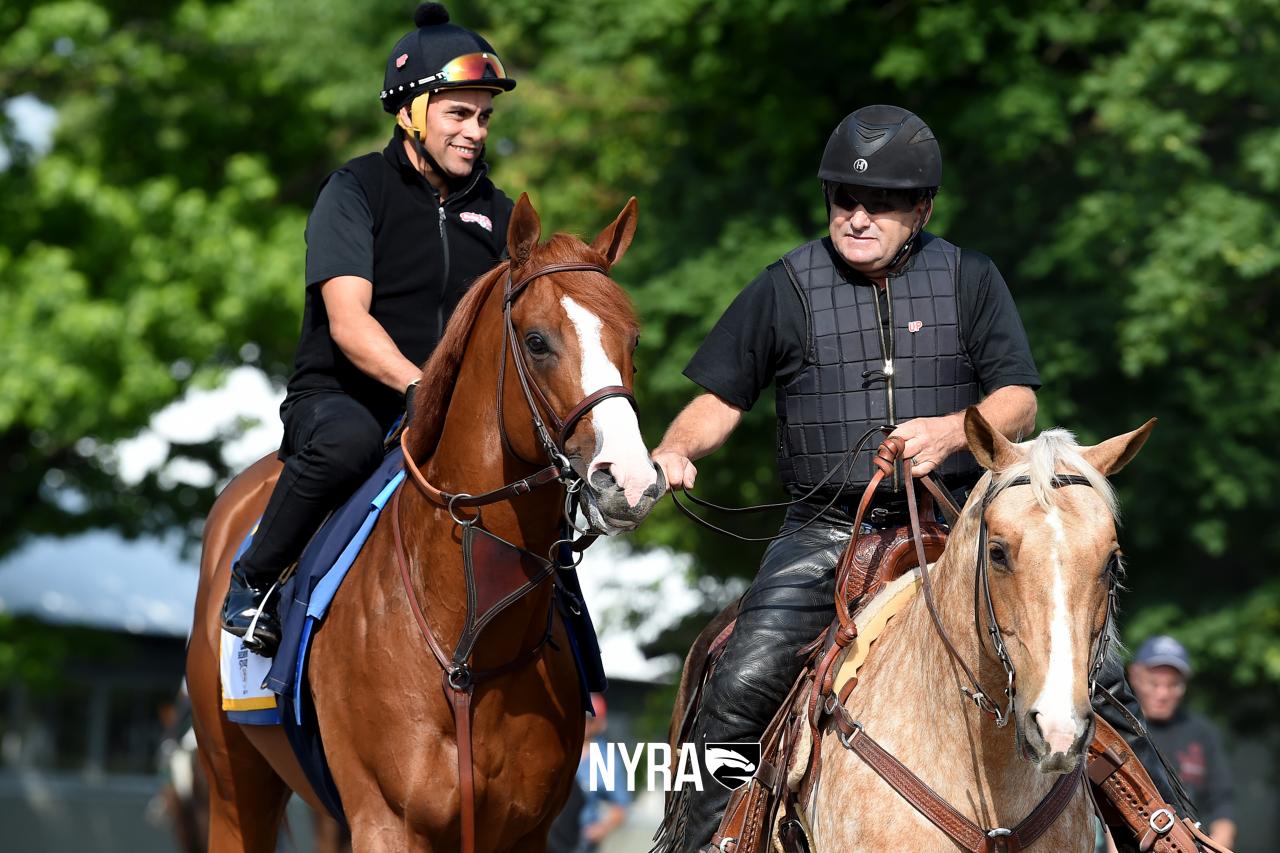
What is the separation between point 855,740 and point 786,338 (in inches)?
55.7

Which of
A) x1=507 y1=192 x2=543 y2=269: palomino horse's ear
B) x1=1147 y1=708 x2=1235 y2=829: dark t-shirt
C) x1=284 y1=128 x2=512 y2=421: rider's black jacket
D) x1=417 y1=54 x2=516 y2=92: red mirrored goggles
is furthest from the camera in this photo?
x1=1147 y1=708 x2=1235 y2=829: dark t-shirt

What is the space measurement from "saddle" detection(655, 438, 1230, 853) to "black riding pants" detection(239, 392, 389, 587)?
1626 millimetres

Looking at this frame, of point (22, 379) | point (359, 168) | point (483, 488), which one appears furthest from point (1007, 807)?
point (22, 379)

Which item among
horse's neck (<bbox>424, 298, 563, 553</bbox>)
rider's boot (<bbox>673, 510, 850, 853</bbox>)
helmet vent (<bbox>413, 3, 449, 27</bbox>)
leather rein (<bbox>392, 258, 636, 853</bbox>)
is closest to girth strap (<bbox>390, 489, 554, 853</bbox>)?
leather rein (<bbox>392, 258, 636, 853</bbox>)

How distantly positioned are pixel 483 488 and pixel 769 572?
106 centimetres

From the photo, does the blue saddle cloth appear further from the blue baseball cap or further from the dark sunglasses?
the blue baseball cap

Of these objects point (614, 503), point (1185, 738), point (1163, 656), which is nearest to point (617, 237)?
point (614, 503)

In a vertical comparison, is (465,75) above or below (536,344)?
above

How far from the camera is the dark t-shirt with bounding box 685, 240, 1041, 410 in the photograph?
580 cm

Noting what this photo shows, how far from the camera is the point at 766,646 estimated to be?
5746 mm

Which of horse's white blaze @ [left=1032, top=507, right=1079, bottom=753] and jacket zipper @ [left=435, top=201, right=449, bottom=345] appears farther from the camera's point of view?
jacket zipper @ [left=435, top=201, right=449, bottom=345]

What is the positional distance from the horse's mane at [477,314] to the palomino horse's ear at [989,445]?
3.30ft

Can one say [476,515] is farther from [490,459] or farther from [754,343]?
[754,343]

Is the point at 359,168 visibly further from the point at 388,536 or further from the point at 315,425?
the point at 388,536
